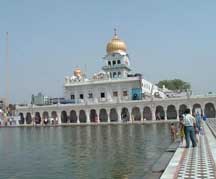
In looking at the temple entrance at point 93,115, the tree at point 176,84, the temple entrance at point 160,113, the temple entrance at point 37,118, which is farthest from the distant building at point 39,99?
the tree at point 176,84

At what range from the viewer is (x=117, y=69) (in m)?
69.5

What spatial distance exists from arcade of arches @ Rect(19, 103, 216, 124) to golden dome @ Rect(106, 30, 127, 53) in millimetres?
13824

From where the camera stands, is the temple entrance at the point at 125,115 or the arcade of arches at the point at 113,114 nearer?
the arcade of arches at the point at 113,114

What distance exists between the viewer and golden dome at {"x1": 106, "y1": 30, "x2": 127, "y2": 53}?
228ft

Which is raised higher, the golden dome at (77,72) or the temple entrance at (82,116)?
the golden dome at (77,72)

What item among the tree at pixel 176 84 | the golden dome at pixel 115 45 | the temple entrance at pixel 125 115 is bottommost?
the temple entrance at pixel 125 115

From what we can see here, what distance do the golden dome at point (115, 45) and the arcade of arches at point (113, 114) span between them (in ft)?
45.4

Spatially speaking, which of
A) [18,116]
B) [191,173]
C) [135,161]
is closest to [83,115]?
[18,116]

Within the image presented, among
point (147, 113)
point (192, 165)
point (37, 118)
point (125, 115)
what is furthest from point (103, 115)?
point (192, 165)

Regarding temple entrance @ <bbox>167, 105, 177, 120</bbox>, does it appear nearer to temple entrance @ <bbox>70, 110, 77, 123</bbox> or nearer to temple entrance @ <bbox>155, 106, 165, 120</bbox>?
temple entrance @ <bbox>155, 106, 165, 120</bbox>

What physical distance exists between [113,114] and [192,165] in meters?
50.8

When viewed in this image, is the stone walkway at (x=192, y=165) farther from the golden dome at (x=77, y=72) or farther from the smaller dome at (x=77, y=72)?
the golden dome at (x=77, y=72)

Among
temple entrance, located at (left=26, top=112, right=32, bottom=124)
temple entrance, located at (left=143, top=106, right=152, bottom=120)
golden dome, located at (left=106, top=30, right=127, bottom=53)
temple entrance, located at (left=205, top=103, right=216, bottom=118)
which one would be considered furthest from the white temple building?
temple entrance, located at (left=205, top=103, right=216, bottom=118)

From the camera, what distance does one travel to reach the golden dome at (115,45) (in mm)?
69375
